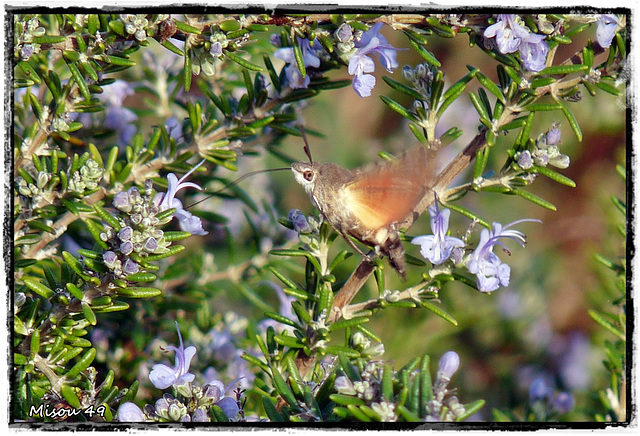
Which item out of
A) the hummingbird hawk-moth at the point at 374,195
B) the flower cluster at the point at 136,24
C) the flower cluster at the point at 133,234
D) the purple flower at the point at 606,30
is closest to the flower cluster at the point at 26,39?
the flower cluster at the point at 136,24

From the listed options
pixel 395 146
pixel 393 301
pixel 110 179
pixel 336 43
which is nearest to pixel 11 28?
pixel 110 179

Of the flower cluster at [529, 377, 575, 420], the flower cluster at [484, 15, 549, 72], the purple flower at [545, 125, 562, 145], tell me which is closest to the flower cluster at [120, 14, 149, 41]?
the flower cluster at [484, 15, 549, 72]

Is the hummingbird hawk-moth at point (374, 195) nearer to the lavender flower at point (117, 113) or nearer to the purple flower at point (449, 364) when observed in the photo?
the purple flower at point (449, 364)

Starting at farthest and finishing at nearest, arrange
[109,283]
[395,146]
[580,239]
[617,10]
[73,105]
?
[580,239], [395,146], [73,105], [617,10], [109,283]

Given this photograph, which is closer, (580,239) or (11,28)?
(11,28)

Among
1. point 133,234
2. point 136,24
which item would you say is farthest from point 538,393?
point 136,24

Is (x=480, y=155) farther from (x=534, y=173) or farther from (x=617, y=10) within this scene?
(x=617, y=10)

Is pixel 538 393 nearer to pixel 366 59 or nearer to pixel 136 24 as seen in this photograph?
pixel 366 59
